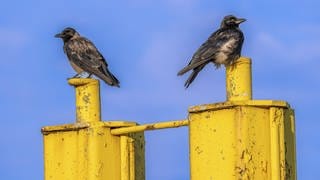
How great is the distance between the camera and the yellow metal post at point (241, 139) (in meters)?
5.53

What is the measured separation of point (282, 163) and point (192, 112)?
0.60m

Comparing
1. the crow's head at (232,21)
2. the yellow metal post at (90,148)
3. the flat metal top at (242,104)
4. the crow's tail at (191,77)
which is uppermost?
the crow's head at (232,21)

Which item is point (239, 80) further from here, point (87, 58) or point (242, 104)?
point (87, 58)

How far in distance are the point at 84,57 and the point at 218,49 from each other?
457 cm

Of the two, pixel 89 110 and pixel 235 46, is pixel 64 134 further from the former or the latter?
pixel 235 46

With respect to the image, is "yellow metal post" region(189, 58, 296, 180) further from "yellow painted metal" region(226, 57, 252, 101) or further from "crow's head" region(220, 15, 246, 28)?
"crow's head" region(220, 15, 246, 28)

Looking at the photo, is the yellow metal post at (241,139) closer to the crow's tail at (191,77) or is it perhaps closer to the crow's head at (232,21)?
the crow's tail at (191,77)

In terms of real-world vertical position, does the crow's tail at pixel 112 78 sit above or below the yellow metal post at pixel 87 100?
above

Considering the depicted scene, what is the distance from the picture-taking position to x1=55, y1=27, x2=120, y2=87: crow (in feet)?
43.5

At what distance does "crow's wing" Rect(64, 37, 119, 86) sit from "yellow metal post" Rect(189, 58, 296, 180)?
7.00 m

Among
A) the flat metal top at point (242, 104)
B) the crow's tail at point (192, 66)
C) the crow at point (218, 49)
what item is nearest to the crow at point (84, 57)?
the crow at point (218, 49)

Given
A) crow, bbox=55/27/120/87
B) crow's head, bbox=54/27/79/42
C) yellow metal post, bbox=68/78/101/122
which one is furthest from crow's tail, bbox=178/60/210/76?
crow's head, bbox=54/27/79/42

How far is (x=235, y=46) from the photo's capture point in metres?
11.5

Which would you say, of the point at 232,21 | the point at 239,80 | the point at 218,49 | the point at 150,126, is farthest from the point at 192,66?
the point at 232,21
